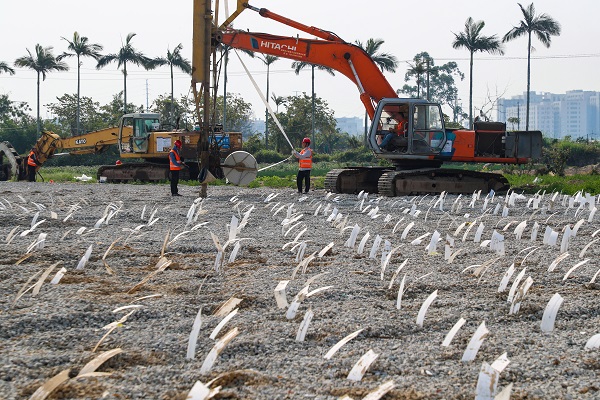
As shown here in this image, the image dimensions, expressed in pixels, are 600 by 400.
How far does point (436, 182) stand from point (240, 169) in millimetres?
4547

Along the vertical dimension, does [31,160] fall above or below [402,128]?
below

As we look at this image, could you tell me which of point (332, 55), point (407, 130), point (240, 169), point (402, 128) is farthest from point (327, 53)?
point (240, 169)

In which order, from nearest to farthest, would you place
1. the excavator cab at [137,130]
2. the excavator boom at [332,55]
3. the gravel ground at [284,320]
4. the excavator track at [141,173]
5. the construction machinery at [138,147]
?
the gravel ground at [284,320] < the excavator boom at [332,55] < the construction machinery at [138,147] < the excavator track at [141,173] < the excavator cab at [137,130]

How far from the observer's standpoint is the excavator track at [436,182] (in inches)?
752

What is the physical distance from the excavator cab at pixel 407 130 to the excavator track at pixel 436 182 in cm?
50

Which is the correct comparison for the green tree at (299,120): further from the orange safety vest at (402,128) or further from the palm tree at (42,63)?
the orange safety vest at (402,128)

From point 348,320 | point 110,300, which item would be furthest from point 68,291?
point 348,320

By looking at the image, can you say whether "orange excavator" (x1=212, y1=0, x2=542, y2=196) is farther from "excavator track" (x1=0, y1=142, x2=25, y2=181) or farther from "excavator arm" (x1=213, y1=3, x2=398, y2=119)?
"excavator track" (x1=0, y1=142, x2=25, y2=181)

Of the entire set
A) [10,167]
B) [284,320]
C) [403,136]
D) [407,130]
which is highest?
[407,130]

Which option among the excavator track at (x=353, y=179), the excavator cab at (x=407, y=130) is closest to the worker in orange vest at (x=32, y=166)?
the excavator track at (x=353, y=179)

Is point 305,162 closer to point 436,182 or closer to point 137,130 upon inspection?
point 436,182

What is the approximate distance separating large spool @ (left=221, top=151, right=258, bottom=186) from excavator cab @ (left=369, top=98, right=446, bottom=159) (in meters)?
2.85

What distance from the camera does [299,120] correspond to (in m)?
67.9

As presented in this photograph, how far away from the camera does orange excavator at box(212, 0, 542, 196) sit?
766 inches
